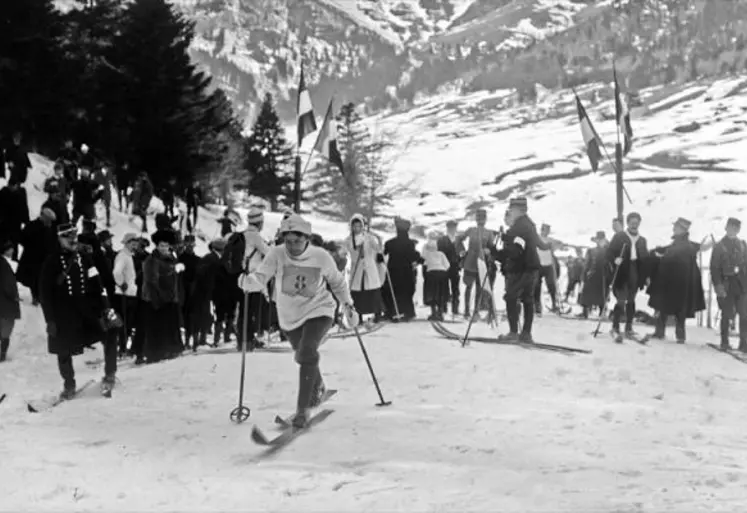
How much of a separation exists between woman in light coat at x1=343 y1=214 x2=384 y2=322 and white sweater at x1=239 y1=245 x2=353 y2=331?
23.7 ft

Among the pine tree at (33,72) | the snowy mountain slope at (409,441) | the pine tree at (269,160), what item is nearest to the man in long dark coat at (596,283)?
the snowy mountain slope at (409,441)

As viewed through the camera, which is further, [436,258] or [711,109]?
[711,109]

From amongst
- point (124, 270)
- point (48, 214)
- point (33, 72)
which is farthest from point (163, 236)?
point (33, 72)

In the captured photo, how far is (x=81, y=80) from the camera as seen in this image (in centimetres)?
2583

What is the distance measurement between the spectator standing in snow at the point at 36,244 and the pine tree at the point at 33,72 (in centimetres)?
1177

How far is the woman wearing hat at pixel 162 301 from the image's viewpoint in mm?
12039

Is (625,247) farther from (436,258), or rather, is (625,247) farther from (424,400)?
(424,400)

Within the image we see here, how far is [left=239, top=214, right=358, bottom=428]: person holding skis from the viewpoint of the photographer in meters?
7.32

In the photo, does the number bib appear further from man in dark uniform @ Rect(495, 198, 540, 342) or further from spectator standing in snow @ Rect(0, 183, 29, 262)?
spectator standing in snow @ Rect(0, 183, 29, 262)

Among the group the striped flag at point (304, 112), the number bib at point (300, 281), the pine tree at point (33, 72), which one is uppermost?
the pine tree at point (33, 72)

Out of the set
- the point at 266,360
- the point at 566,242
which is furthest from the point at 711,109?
the point at 266,360

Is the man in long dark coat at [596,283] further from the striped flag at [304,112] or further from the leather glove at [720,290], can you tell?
the striped flag at [304,112]

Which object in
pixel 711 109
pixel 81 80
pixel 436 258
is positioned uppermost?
pixel 711 109

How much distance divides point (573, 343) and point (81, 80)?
1826 cm
